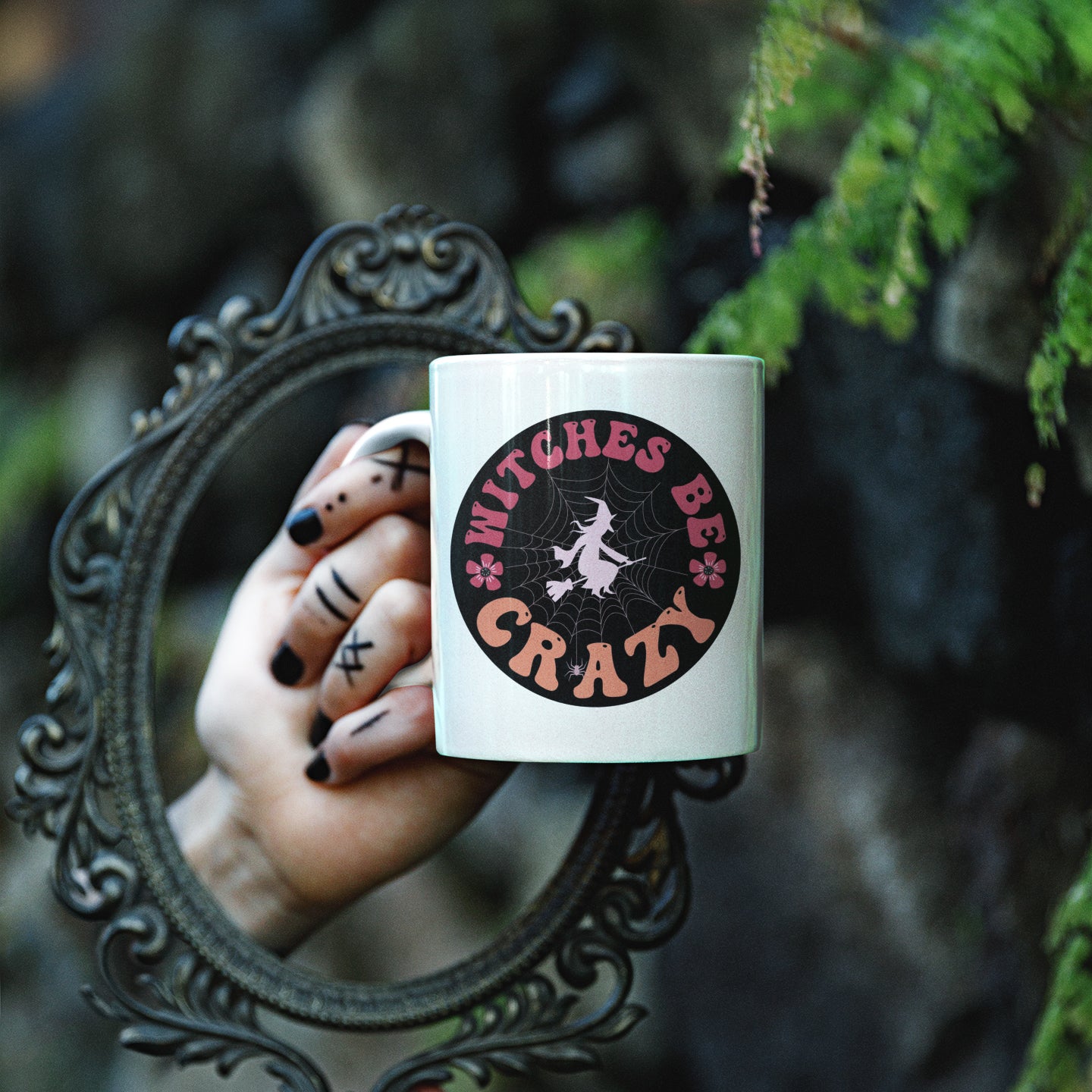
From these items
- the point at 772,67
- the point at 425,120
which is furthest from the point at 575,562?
the point at 425,120

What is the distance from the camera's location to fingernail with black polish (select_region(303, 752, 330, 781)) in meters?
0.60

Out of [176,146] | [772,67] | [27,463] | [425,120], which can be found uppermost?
[176,146]

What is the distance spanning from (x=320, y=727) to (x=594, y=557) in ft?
0.69

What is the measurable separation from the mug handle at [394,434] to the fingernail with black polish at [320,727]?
14cm

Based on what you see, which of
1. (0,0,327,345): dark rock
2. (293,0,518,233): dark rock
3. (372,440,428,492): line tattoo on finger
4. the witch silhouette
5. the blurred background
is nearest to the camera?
A: the witch silhouette

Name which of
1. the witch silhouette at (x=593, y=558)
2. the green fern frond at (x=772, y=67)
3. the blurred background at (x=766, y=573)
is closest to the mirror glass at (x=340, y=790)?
the blurred background at (x=766, y=573)

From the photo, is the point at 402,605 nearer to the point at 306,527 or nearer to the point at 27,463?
the point at 306,527

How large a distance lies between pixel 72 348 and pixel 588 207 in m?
0.83

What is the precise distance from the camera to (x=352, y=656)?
1.92ft

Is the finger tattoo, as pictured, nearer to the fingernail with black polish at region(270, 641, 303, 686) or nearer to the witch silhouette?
the fingernail with black polish at region(270, 641, 303, 686)

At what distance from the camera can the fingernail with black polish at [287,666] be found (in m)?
0.61

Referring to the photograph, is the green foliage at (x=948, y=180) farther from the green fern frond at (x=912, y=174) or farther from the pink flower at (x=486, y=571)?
the pink flower at (x=486, y=571)

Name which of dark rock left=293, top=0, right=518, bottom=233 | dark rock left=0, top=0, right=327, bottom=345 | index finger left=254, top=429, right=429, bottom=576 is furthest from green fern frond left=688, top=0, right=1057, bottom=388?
dark rock left=0, top=0, right=327, bottom=345

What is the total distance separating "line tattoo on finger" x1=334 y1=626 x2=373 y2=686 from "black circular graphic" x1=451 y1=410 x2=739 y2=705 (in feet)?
0.34
